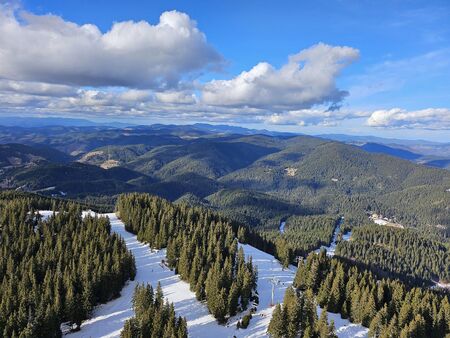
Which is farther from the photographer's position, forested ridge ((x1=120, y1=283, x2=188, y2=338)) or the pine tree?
the pine tree

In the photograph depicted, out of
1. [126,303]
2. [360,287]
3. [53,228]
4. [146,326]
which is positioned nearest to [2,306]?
[126,303]

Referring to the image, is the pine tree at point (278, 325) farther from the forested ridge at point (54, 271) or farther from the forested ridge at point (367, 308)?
the forested ridge at point (54, 271)

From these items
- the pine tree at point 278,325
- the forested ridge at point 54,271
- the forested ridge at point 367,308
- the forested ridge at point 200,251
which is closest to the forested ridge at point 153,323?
the forested ridge at point 200,251

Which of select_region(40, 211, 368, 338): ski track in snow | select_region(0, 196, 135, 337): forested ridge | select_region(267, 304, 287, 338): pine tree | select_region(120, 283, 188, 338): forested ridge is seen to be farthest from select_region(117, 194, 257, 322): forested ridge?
select_region(0, 196, 135, 337): forested ridge

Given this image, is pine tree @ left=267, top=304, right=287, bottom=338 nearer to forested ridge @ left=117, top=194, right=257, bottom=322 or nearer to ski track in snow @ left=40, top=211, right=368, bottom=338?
ski track in snow @ left=40, top=211, right=368, bottom=338

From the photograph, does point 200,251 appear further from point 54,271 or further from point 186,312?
point 54,271
